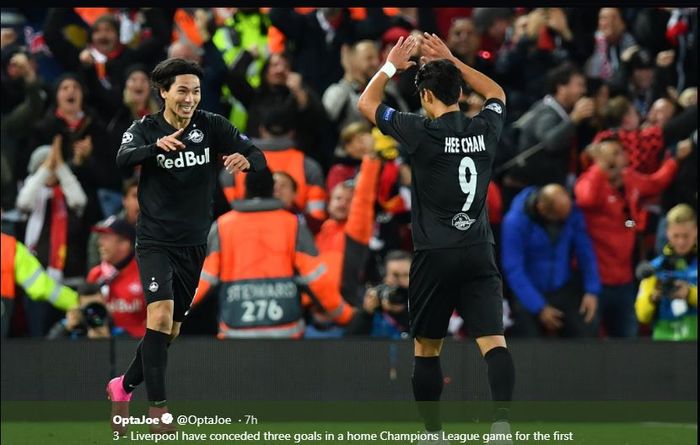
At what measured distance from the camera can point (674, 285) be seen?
39.5 ft

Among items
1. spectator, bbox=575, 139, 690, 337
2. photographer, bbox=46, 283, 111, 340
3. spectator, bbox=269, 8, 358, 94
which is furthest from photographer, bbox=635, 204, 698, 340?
photographer, bbox=46, 283, 111, 340

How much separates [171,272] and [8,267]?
3590 millimetres

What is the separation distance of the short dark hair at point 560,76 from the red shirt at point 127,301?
13.2 ft

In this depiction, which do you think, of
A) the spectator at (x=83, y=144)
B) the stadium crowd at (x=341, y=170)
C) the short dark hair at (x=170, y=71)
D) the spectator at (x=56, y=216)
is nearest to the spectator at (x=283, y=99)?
the stadium crowd at (x=341, y=170)

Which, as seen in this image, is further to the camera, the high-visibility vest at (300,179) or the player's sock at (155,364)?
the high-visibility vest at (300,179)

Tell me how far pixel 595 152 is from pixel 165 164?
16.9 ft

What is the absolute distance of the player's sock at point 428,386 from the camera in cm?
866

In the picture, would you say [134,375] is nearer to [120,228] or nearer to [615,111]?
[120,228]

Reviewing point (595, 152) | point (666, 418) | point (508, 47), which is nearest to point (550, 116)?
point (595, 152)

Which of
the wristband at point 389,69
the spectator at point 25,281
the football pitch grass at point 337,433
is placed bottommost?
the football pitch grass at point 337,433

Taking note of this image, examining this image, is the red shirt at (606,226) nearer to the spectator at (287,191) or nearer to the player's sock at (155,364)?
the spectator at (287,191)

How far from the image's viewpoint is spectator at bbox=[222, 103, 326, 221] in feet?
41.4

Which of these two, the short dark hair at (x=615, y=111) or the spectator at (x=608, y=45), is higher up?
the spectator at (x=608, y=45)

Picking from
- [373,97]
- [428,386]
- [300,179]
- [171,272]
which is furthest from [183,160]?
[300,179]
